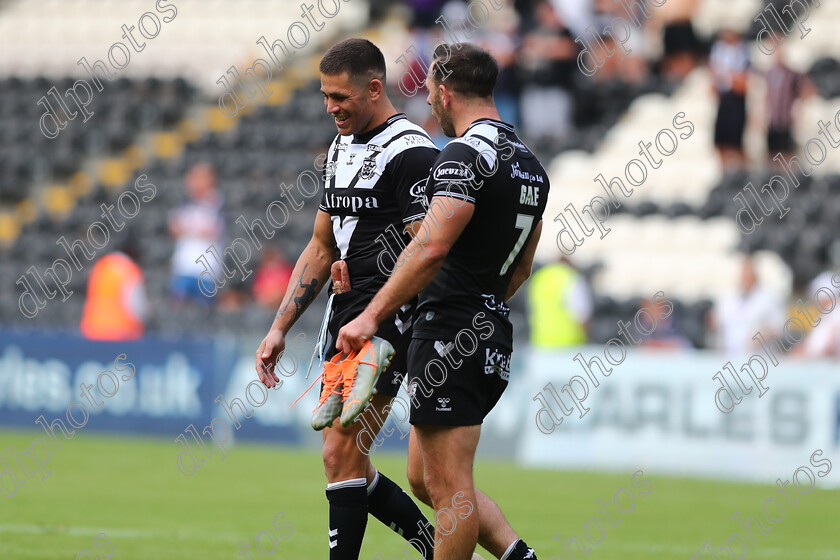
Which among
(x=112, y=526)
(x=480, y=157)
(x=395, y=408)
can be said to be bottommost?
(x=112, y=526)

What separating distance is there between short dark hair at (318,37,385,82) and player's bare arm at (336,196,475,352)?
3.00ft

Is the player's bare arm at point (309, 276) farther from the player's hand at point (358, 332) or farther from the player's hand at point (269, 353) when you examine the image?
the player's hand at point (358, 332)

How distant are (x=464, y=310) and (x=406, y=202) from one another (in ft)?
2.30

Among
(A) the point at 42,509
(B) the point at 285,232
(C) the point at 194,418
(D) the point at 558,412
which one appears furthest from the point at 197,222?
(A) the point at 42,509

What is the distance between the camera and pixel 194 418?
14.9 m

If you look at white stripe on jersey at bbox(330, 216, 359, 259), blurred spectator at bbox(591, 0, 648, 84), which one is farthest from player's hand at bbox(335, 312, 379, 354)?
blurred spectator at bbox(591, 0, 648, 84)

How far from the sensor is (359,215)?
19.9 ft

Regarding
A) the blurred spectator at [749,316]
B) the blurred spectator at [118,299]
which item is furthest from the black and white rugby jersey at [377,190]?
the blurred spectator at [118,299]

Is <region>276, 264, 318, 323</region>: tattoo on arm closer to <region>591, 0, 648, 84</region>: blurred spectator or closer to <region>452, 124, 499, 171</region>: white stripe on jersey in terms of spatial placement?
<region>452, 124, 499, 171</region>: white stripe on jersey

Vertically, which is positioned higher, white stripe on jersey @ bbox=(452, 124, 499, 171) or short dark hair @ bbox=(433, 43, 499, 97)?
short dark hair @ bbox=(433, 43, 499, 97)

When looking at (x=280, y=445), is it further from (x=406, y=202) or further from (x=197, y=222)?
(x=406, y=202)

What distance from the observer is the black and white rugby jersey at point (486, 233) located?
17.6 ft

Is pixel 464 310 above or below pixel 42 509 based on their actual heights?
above

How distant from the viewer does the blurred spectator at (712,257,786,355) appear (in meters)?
13.8
